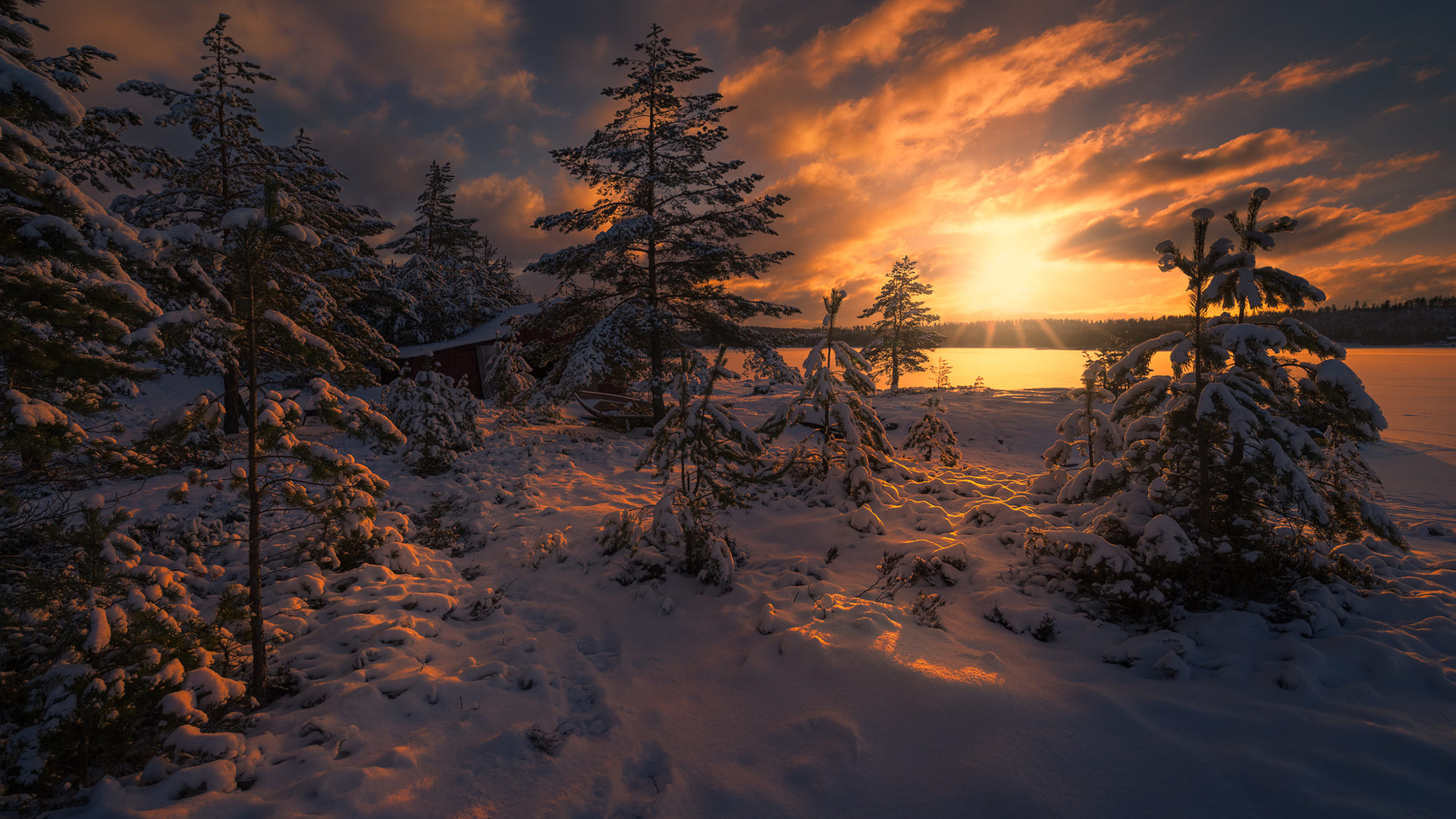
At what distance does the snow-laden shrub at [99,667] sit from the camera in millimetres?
2797

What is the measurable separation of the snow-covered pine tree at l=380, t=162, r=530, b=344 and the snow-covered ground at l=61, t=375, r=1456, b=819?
18.7 meters

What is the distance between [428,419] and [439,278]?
19.1 meters

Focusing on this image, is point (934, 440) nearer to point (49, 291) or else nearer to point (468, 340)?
point (49, 291)

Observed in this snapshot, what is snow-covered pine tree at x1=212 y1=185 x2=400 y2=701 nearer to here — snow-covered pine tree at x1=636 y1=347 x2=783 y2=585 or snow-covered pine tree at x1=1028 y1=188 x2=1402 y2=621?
snow-covered pine tree at x1=636 y1=347 x2=783 y2=585

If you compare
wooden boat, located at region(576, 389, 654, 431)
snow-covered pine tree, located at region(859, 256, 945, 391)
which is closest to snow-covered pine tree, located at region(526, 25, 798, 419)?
wooden boat, located at region(576, 389, 654, 431)

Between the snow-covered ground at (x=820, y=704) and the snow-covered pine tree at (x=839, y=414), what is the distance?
1885mm


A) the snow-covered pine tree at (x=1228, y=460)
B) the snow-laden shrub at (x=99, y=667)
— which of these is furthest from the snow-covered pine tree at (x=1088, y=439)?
the snow-laden shrub at (x=99, y=667)

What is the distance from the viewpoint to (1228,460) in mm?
4445

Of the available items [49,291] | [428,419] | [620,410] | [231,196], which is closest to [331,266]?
[231,196]

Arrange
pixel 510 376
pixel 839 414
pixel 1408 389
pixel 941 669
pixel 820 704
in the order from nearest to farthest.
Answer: pixel 820 704 → pixel 941 669 → pixel 839 414 → pixel 510 376 → pixel 1408 389

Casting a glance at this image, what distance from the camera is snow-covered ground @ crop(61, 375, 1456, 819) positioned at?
2820 mm

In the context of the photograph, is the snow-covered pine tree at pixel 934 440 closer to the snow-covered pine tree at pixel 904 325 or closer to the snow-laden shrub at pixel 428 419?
the snow-laden shrub at pixel 428 419

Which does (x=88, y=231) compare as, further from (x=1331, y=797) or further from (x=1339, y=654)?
(x=1339, y=654)

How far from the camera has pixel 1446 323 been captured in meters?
77.0
